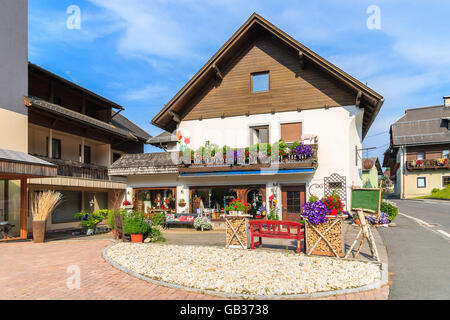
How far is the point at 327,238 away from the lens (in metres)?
8.66

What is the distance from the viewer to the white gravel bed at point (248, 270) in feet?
20.2

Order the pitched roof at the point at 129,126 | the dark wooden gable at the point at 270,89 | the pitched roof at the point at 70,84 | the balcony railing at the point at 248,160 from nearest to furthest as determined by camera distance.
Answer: the balcony railing at the point at 248,160
the dark wooden gable at the point at 270,89
the pitched roof at the point at 70,84
the pitched roof at the point at 129,126

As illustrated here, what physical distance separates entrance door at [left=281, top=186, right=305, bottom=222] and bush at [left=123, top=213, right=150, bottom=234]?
7.99m

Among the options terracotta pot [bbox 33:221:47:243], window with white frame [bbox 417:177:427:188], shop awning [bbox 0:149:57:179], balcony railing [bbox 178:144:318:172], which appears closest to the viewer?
shop awning [bbox 0:149:57:179]

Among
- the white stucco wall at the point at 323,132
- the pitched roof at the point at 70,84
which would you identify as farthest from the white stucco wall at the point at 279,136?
the pitched roof at the point at 70,84

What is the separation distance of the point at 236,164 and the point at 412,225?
327 inches

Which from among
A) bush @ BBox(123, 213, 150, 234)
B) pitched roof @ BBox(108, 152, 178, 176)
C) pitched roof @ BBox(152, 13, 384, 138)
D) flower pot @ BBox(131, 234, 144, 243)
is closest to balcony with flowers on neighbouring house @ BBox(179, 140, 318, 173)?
pitched roof @ BBox(108, 152, 178, 176)

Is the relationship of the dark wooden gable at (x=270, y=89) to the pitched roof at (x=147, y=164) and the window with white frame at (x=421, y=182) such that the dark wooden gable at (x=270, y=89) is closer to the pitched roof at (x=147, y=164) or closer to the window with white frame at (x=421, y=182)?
the pitched roof at (x=147, y=164)

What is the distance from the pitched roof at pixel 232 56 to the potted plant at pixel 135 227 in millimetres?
8421

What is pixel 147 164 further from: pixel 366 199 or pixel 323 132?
pixel 366 199

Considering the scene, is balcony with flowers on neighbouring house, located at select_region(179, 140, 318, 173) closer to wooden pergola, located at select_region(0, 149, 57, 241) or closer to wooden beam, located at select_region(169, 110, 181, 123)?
wooden beam, located at select_region(169, 110, 181, 123)

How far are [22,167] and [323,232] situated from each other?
1074 centimetres

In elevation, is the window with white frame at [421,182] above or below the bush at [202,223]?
above

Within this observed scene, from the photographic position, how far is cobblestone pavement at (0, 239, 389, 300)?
5.84 metres
